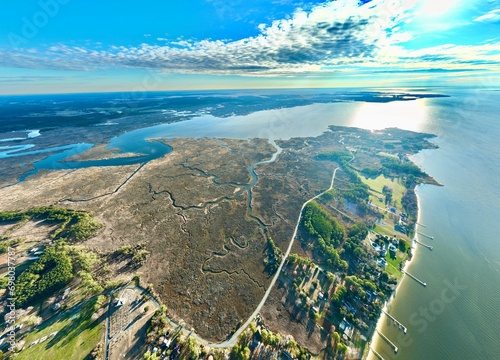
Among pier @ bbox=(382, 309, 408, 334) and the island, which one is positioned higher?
the island

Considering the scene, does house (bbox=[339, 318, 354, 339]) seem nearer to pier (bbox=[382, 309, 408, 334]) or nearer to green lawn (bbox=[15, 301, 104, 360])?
pier (bbox=[382, 309, 408, 334])

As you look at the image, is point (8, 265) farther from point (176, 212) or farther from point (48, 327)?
point (176, 212)

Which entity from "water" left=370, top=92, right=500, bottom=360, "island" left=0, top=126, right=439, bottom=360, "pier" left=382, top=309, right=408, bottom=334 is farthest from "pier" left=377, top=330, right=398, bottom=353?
"pier" left=382, top=309, right=408, bottom=334

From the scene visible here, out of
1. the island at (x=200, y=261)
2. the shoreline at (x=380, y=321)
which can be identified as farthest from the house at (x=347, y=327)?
the shoreline at (x=380, y=321)

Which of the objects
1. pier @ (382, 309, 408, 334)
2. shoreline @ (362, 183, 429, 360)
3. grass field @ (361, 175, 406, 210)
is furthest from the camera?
grass field @ (361, 175, 406, 210)

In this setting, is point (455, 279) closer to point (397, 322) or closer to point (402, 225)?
point (402, 225)

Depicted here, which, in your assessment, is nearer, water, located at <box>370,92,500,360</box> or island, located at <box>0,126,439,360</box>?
island, located at <box>0,126,439,360</box>

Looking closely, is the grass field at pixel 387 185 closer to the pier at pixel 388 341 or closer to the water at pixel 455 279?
the water at pixel 455 279

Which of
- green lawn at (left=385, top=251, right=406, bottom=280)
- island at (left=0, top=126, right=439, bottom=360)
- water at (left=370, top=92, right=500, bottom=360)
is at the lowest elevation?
water at (left=370, top=92, right=500, bottom=360)
